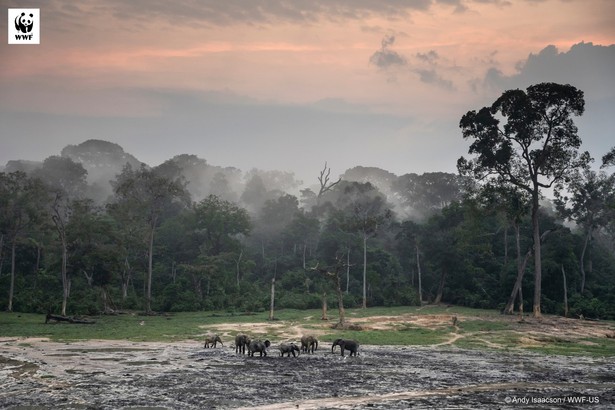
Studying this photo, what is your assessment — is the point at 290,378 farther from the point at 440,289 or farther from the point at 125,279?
the point at 440,289

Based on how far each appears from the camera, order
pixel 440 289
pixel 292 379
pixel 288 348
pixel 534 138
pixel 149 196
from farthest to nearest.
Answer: pixel 440 289, pixel 149 196, pixel 534 138, pixel 288 348, pixel 292 379

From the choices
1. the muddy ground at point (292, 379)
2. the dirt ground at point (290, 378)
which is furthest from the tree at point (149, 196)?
the muddy ground at point (292, 379)

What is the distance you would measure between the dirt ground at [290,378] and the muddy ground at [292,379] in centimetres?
4

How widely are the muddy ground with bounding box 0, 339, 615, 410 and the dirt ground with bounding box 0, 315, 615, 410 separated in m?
0.04

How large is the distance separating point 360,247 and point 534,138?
34387mm

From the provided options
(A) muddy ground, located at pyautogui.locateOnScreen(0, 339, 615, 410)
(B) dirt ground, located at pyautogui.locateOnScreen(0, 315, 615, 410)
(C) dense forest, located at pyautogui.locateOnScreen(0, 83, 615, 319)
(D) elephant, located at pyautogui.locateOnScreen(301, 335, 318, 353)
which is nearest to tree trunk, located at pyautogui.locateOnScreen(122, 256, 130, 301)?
(C) dense forest, located at pyautogui.locateOnScreen(0, 83, 615, 319)

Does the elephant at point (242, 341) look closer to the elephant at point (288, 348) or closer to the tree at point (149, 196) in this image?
the elephant at point (288, 348)

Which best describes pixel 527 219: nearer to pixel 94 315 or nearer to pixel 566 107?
pixel 566 107

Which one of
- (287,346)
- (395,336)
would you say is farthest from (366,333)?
(287,346)

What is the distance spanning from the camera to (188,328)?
138 ft

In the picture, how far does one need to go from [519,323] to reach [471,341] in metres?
12.7

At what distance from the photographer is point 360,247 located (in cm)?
8200

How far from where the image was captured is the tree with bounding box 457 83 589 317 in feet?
173

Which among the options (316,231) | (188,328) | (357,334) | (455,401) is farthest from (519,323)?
(316,231)
